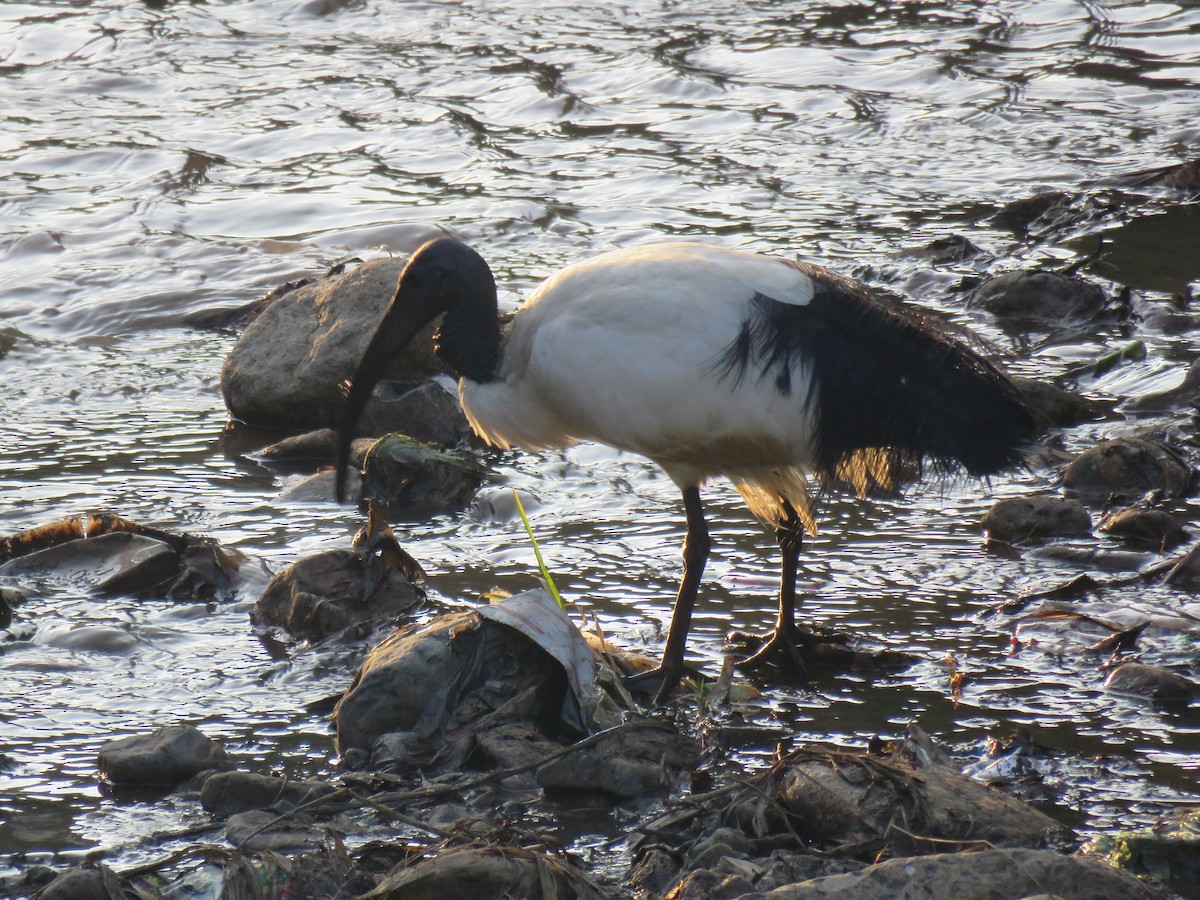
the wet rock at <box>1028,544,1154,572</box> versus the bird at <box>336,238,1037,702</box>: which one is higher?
the bird at <box>336,238,1037,702</box>

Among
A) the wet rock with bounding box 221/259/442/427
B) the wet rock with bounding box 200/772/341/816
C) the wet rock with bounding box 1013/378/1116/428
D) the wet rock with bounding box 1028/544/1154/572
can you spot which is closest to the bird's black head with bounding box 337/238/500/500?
the wet rock with bounding box 221/259/442/427

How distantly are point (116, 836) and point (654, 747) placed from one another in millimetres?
1379

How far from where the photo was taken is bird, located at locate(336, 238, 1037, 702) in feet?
16.0

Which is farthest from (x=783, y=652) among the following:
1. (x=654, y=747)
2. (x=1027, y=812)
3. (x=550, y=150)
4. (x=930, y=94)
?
(x=930, y=94)

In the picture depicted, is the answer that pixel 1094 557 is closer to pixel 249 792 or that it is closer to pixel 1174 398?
pixel 1174 398

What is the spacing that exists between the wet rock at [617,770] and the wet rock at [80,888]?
1135mm

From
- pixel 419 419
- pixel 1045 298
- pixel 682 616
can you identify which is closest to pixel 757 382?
pixel 682 616

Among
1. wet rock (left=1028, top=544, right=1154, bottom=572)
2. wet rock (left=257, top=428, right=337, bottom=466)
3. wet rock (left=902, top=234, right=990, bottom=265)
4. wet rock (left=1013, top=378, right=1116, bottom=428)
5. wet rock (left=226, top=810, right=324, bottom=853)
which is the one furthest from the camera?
wet rock (left=902, top=234, right=990, bottom=265)

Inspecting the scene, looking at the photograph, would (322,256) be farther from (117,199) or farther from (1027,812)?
(1027,812)

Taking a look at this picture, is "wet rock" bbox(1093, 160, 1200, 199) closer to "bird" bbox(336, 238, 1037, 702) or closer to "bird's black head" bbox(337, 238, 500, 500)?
"bird" bbox(336, 238, 1037, 702)

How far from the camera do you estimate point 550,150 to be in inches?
460

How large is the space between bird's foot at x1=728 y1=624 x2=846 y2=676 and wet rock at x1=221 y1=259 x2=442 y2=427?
2.72 metres

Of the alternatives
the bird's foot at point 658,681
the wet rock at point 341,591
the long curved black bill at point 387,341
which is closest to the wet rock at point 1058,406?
the bird's foot at point 658,681

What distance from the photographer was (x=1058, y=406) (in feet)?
21.8
